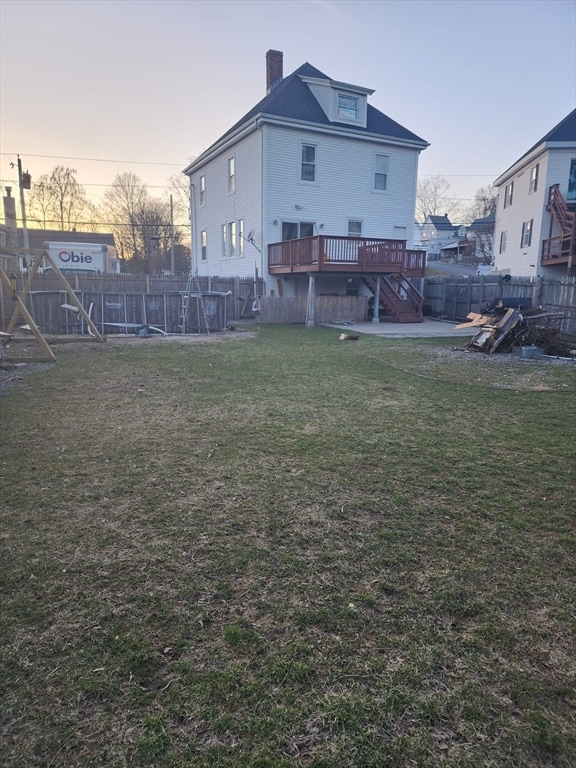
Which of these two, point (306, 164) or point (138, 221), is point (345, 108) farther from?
Result: point (138, 221)

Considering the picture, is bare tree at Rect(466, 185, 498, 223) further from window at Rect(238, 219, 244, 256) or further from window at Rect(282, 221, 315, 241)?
window at Rect(238, 219, 244, 256)

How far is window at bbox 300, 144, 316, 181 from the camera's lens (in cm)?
2030

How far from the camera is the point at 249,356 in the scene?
34.4 ft

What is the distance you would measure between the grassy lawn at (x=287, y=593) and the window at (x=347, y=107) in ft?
66.0

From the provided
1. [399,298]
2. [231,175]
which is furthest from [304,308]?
[231,175]

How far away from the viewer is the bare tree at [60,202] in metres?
48.6

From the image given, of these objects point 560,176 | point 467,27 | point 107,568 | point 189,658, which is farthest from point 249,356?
point 560,176

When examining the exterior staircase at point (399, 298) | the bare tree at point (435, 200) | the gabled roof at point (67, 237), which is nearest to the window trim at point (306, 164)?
the exterior staircase at point (399, 298)

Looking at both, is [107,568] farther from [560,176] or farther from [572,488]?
[560,176]

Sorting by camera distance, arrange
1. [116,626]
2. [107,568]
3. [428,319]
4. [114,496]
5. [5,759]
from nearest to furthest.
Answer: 1. [5,759]
2. [116,626]
3. [107,568]
4. [114,496]
5. [428,319]

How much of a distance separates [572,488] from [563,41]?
51.5 ft

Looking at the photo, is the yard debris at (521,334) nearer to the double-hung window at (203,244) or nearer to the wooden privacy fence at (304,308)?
the wooden privacy fence at (304,308)

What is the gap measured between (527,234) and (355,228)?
32.2ft

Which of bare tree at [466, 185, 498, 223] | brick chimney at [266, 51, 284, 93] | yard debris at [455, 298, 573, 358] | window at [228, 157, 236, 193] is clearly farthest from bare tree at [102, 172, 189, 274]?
yard debris at [455, 298, 573, 358]
